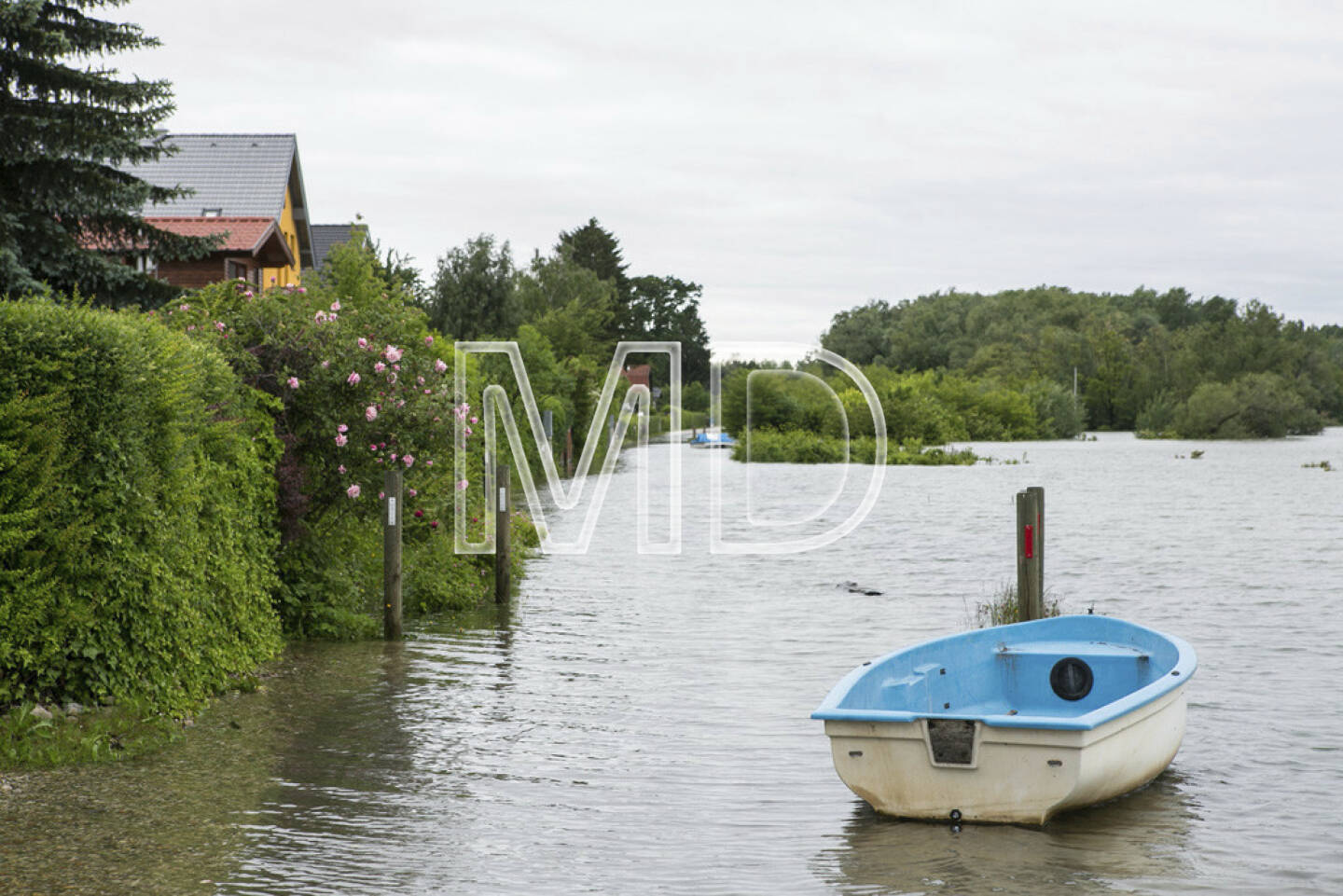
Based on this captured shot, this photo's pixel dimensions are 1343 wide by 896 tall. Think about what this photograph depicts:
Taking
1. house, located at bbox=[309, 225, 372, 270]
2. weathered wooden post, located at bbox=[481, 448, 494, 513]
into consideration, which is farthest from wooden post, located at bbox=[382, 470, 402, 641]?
house, located at bbox=[309, 225, 372, 270]

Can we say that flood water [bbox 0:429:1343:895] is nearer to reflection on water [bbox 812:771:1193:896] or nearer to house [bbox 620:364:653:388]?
reflection on water [bbox 812:771:1193:896]

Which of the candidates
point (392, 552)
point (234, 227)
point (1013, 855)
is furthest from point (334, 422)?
point (234, 227)

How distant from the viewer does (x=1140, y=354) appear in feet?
449

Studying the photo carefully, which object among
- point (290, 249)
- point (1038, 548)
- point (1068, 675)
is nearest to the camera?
point (1068, 675)

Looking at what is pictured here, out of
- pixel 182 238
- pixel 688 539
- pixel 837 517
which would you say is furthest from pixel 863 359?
pixel 182 238

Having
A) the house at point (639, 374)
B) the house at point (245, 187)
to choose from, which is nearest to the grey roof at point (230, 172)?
the house at point (245, 187)

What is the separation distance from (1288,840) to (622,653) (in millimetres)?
7784

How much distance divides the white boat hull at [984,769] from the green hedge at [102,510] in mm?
4585

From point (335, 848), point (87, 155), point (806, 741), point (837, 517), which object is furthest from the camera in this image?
point (837, 517)

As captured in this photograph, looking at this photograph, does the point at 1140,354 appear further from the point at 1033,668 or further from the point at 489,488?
the point at 1033,668

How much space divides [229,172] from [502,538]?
113 ft

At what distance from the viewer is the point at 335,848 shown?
26.6 feet

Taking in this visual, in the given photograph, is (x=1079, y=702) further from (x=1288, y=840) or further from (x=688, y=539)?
(x=688, y=539)

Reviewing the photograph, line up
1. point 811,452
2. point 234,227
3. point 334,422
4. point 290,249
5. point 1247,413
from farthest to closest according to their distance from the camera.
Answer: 1. point 1247,413
2. point 811,452
3. point 290,249
4. point 234,227
5. point 334,422
